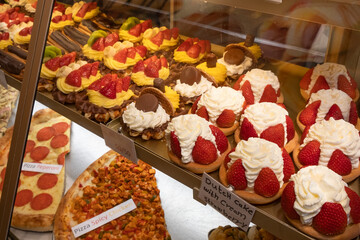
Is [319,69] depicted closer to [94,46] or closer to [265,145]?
[265,145]

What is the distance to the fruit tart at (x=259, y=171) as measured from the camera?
1.30 meters

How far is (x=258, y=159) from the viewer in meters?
1.32

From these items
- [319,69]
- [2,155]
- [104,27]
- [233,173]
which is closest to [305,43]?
[319,69]

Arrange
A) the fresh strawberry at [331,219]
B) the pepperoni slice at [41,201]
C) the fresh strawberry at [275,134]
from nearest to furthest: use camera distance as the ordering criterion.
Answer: the fresh strawberry at [331,219], the fresh strawberry at [275,134], the pepperoni slice at [41,201]

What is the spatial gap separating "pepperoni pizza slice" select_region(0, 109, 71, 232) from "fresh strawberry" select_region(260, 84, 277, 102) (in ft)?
4.49

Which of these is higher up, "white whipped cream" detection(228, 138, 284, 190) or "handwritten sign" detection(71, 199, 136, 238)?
"white whipped cream" detection(228, 138, 284, 190)

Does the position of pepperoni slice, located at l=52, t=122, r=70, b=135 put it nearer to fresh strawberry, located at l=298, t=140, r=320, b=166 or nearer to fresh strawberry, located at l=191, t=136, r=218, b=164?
fresh strawberry, located at l=191, t=136, r=218, b=164

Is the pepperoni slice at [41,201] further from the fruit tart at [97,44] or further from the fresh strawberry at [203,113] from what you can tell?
the fresh strawberry at [203,113]

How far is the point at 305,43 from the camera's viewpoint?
1.82 m

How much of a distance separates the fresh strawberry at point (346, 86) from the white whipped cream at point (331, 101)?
128 millimetres

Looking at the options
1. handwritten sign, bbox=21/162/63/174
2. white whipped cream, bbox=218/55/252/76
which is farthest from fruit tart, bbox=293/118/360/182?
handwritten sign, bbox=21/162/63/174

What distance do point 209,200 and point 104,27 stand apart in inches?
70.8

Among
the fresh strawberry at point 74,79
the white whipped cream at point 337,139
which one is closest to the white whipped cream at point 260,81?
the white whipped cream at point 337,139

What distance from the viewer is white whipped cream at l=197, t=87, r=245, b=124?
170cm
